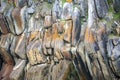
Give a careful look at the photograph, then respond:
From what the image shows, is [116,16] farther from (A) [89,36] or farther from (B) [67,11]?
(B) [67,11]

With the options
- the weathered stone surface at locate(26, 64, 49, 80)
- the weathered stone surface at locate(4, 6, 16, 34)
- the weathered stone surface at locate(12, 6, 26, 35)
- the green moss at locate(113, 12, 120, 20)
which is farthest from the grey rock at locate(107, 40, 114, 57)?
the weathered stone surface at locate(4, 6, 16, 34)

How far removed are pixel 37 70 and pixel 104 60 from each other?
591 centimetres

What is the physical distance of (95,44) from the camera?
17.9 meters

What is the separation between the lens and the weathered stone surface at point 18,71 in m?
23.2

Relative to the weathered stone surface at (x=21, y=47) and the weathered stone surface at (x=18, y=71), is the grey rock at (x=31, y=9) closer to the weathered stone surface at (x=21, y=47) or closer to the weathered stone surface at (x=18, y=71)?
the weathered stone surface at (x=21, y=47)

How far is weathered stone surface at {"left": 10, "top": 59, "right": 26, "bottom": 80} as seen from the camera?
76.3 feet

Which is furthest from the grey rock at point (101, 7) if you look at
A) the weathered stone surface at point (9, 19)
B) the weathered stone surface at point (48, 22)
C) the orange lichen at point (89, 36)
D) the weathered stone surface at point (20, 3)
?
the weathered stone surface at point (9, 19)

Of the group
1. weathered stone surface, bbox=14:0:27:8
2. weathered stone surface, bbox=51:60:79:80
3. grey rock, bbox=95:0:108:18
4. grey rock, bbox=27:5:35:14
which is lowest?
weathered stone surface, bbox=51:60:79:80

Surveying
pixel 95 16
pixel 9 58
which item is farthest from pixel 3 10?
pixel 95 16

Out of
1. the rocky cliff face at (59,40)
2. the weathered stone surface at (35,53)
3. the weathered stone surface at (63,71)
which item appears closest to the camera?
the rocky cliff face at (59,40)

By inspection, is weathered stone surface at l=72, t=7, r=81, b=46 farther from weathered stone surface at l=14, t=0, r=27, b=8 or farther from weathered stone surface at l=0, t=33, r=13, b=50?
weathered stone surface at l=0, t=33, r=13, b=50

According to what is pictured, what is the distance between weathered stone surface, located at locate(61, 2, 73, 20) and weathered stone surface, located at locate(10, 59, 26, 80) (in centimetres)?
531

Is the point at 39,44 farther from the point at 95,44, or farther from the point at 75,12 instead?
the point at 95,44

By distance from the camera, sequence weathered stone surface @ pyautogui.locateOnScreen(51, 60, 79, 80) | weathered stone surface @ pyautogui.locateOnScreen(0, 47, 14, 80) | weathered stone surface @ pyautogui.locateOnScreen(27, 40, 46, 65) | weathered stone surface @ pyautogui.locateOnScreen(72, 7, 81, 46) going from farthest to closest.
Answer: weathered stone surface @ pyautogui.locateOnScreen(0, 47, 14, 80)
weathered stone surface @ pyautogui.locateOnScreen(27, 40, 46, 65)
weathered stone surface @ pyautogui.locateOnScreen(51, 60, 79, 80)
weathered stone surface @ pyautogui.locateOnScreen(72, 7, 81, 46)
